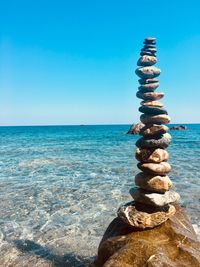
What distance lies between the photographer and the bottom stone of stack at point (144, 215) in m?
7.84

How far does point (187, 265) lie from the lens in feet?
21.8

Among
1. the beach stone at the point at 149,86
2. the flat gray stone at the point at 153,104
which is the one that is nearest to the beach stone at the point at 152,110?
the flat gray stone at the point at 153,104

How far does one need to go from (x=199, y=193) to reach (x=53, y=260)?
34.5ft

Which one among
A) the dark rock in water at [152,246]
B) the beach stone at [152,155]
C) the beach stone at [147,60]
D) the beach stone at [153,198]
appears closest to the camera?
the dark rock in water at [152,246]

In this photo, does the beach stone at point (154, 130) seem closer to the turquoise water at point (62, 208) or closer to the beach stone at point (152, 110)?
the beach stone at point (152, 110)

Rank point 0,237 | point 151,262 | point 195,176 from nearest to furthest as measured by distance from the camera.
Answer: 1. point 151,262
2. point 0,237
3. point 195,176

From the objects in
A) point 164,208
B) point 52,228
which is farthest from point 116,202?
point 164,208

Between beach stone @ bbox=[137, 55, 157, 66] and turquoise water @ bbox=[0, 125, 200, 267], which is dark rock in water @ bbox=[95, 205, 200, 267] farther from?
beach stone @ bbox=[137, 55, 157, 66]

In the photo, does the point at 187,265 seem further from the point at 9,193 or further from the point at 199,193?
the point at 9,193

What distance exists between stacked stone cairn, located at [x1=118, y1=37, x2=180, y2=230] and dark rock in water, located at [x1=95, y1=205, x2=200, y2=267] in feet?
1.15

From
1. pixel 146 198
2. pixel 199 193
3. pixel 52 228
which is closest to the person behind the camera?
pixel 146 198

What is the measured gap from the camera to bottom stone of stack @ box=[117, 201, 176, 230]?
25.7 feet

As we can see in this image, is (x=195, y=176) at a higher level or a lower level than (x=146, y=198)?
lower

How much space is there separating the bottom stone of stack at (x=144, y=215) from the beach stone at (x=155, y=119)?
2.15 metres
